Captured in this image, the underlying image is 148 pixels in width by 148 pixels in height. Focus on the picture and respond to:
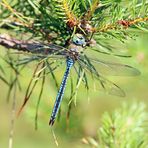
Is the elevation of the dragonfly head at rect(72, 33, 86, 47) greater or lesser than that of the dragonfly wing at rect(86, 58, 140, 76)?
greater

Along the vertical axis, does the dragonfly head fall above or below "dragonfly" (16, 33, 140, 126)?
above

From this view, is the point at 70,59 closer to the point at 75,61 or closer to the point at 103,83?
the point at 75,61

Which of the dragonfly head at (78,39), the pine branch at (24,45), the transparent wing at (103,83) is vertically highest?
the dragonfly head at (78,39)

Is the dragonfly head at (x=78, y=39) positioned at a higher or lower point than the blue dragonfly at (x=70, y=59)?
higher

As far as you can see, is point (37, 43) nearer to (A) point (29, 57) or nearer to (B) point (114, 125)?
(A) point (29, 57)

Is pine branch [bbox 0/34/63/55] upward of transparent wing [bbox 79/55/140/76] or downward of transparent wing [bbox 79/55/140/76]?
upward

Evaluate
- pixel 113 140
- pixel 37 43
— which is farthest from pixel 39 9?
pixel 113 140

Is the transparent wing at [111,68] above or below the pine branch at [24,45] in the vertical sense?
below

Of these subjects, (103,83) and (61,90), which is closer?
(61,90)

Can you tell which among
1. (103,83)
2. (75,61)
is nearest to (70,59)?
(75,61)

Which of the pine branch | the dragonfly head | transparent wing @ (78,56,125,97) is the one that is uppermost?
the dragonfly head

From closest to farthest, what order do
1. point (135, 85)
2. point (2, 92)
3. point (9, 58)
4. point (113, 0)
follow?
point (113, 0), point (9, 58), point (135, 85), point (2, 92)
